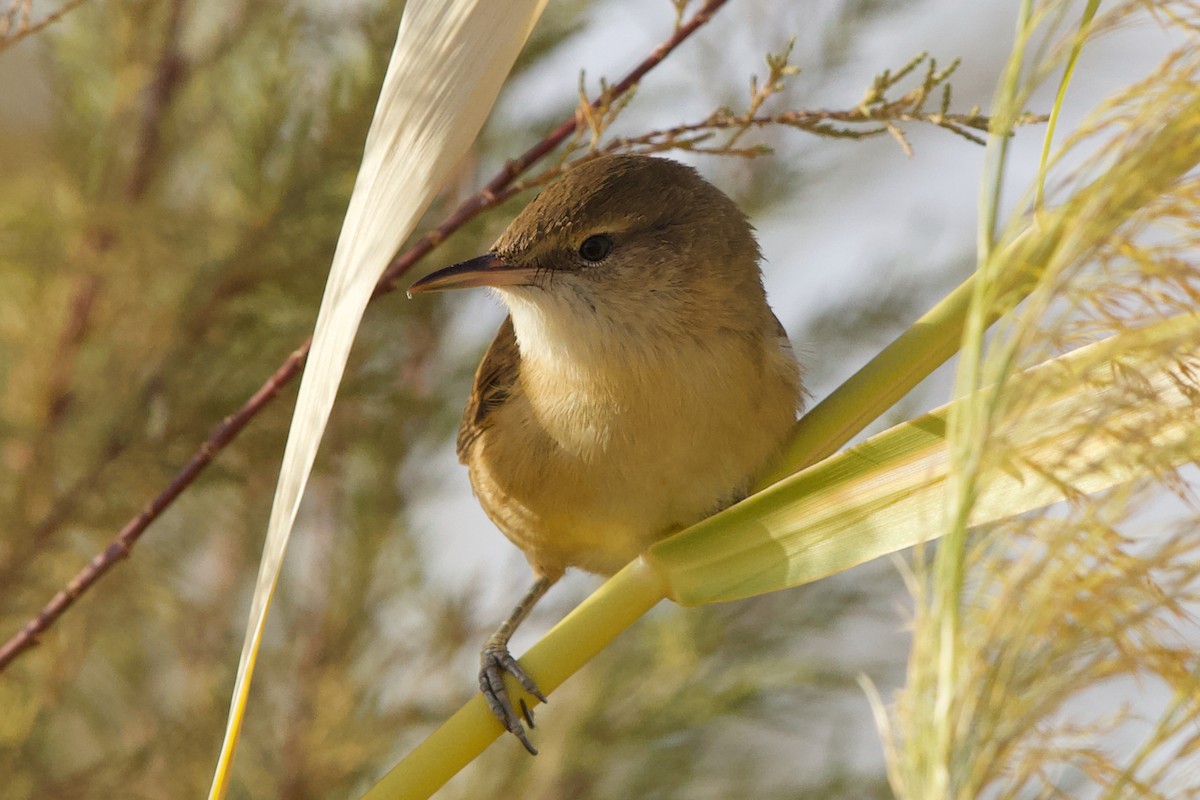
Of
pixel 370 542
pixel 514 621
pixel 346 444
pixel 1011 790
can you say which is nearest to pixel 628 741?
pixel 514 621

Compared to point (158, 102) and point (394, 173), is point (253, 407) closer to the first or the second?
point (394, 173)

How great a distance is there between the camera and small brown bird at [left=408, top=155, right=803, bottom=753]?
1.93 meters

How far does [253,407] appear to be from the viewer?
1.66m

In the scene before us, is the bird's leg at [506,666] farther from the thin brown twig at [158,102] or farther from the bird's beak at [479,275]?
the thin brown twig at [158,102]

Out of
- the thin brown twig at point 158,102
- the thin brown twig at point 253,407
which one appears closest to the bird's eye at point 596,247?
the thin brown twig at point 253,407

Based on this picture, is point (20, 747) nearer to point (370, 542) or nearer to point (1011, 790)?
point (370, 542)

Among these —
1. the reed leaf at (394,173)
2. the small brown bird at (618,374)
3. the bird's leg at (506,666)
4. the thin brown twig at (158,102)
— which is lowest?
the bird's leg at (506,666)

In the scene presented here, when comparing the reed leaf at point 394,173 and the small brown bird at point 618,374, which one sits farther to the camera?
the small brown bird at point 618,374

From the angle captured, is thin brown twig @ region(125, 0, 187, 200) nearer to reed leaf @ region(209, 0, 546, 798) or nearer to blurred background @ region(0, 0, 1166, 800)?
blurred background @ region(0, 0, 1166, 800)

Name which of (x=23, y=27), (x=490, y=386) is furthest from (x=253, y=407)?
(x=490, y=386)

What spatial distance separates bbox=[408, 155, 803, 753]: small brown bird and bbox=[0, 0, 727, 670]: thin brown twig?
0.15 metres

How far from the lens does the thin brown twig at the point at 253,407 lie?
1.60 m

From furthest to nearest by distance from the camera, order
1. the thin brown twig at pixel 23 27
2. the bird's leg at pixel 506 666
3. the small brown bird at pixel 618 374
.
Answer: the small brown bird at pixel 618 374 → the bird's leg at pixel 506 666 → the thin brown twig at pixel 23 27

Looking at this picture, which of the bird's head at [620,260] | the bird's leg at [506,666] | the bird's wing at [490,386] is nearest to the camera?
the bird's leg at [506,666]
